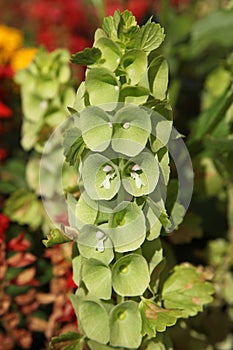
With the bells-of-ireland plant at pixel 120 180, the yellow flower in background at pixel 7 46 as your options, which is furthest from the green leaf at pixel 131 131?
the yellow flower in background at pixel 7 46

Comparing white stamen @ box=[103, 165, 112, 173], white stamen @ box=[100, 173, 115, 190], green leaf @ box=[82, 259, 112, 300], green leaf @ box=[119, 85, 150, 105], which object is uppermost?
green leaf @ box=[119, 85, 150, 105]

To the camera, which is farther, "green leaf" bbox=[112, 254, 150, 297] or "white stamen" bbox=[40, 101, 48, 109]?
"white stamen" bbox=[40, 101, 48, 109]

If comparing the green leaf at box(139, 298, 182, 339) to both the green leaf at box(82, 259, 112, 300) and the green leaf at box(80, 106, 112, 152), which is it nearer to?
the green leaf at box(82, 259, 112, 300)

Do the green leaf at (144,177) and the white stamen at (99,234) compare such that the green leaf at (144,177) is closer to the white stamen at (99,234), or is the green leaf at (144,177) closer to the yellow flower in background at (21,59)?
the white stamen at (99,234)

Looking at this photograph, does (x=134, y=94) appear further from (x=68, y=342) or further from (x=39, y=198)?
(x=39, y=198)

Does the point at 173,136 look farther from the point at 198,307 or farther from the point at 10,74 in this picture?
the point at 10,74

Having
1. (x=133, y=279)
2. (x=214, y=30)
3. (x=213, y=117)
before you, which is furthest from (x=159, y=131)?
(x=214, y=30)

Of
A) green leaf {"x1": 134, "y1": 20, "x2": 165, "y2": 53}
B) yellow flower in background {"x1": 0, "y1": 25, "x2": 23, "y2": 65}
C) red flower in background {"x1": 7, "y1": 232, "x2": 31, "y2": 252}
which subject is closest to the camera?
green leaf {"x1": 134, "y1": 20, "x2": 165, "y2": 53}

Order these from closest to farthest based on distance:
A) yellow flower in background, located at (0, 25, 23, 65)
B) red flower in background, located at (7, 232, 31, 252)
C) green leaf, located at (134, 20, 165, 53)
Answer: green leaf, located at (134, 20, 165, 53) < red flower in background, located at (7, 232, 31, 252) < yellow flower in background, located at (0, 25, 23, 65)

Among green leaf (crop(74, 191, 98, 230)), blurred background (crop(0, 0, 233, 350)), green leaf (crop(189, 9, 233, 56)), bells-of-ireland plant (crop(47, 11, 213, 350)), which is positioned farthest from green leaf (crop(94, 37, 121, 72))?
green leaf (crop(189, 9, 233, 56))
